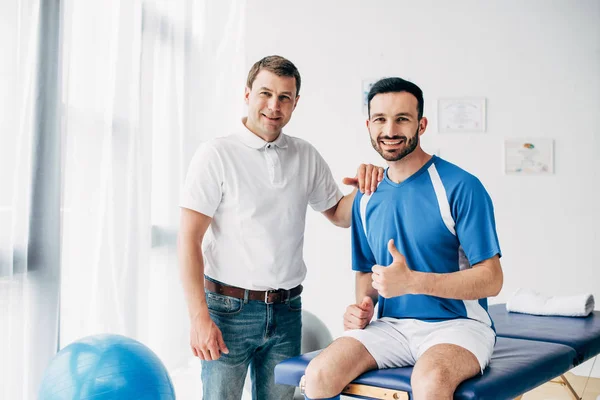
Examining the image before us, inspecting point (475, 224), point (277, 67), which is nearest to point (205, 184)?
point (277, 67)

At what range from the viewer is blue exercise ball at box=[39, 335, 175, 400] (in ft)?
5.57

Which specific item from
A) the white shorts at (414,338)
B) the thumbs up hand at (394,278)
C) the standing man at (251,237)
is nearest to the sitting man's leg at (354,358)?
the white shorts at (414,338)

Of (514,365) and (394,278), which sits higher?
(394,278)

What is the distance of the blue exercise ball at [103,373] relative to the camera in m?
1.70

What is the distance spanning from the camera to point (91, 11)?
2561 mm

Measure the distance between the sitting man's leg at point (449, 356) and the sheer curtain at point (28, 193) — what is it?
54.8 inches

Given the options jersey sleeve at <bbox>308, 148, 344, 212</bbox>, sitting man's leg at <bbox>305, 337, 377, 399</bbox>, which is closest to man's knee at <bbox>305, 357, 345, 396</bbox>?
sitting man's leg at <bbox>305, 337, 377, 399</bbox>

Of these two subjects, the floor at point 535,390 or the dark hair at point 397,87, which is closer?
the dark hair at point 397,87

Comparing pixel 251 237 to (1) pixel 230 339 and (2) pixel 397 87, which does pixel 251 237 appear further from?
(2) pixel 397 87

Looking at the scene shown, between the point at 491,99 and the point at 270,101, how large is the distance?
2.46 meters

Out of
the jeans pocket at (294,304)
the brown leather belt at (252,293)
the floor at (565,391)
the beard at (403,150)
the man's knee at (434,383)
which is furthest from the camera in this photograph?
the floor at (565,391)

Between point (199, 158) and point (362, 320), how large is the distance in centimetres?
79

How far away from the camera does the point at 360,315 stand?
6.34ft

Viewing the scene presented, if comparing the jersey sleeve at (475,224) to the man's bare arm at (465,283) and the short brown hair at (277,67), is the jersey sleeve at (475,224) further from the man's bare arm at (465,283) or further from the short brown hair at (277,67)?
the short brown hair at (277,67)
